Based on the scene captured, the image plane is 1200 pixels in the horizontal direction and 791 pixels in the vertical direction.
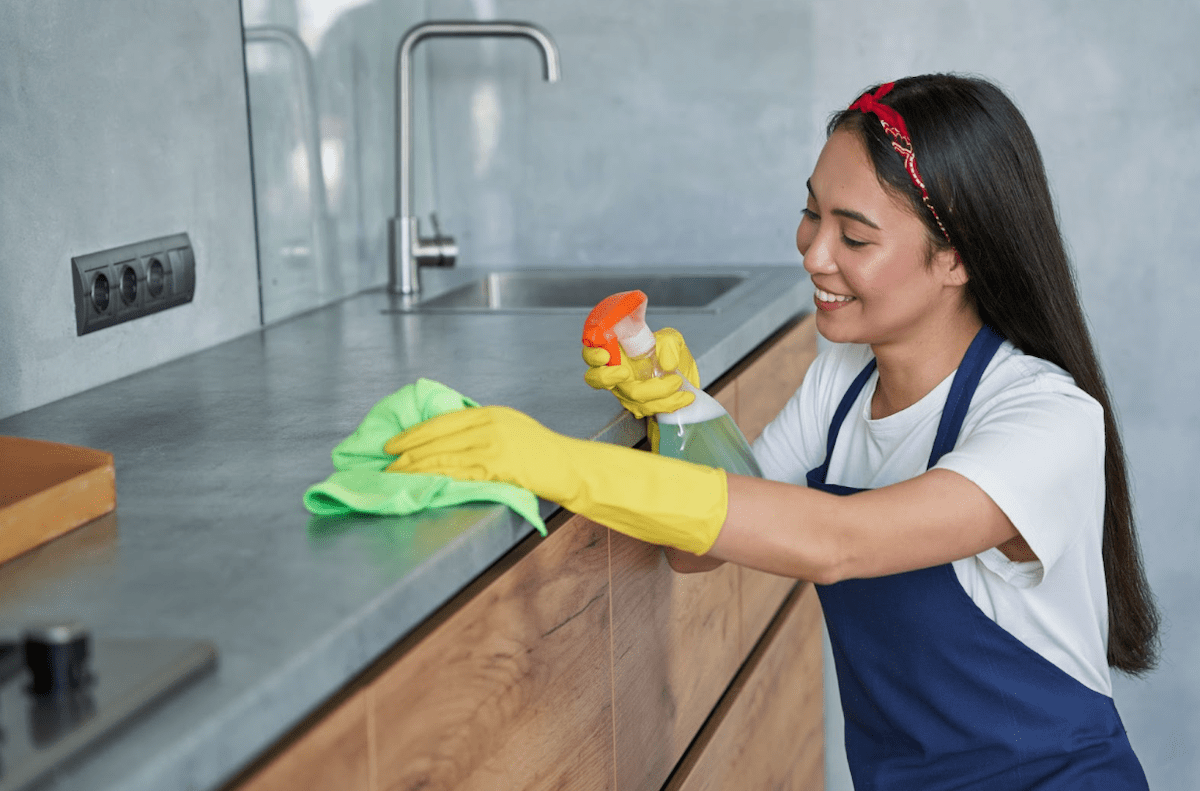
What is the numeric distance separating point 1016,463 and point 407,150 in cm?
131

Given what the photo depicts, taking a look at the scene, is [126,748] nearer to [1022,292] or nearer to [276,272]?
[1022,292]

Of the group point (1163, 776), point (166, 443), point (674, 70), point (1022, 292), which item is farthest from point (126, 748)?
point (1163, 776)

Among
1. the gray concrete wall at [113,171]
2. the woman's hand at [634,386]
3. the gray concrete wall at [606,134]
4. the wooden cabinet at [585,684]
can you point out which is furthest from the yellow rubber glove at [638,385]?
the gray concrete wall at [606,134]

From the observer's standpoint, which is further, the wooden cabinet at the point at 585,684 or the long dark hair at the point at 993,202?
the long dark hair at the point at 993,202

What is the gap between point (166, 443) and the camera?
1.15 metres

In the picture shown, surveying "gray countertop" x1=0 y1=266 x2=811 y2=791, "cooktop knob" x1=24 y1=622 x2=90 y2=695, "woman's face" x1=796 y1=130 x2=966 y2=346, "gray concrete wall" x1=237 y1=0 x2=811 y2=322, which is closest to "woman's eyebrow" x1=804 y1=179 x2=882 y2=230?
"woman's face" x1=796 y1=130 x2=966 y2=346

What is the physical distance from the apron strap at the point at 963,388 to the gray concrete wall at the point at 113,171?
0.93m

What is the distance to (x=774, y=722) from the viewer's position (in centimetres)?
182

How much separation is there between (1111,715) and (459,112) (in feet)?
5.48

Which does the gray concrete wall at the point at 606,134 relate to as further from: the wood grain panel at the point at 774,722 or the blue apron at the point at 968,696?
the blue apron at the point at 968,696

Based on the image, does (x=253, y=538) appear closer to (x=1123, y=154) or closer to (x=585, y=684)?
(x=585, y=684)

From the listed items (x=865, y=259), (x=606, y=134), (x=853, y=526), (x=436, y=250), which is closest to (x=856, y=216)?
(x=865, y=259)

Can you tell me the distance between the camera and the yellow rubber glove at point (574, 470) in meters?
0.94

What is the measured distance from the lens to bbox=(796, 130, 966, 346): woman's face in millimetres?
1199
